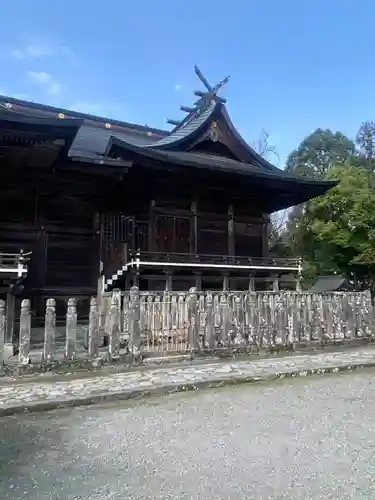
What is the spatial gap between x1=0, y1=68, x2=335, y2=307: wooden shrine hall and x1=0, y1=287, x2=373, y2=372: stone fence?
395 centimetres

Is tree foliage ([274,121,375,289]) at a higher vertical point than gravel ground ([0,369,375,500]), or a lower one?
higher

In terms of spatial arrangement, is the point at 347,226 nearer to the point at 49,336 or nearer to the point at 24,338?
the point at 49,336

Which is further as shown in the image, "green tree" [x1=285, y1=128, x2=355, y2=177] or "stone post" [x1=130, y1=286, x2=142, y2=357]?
"green tree" [x1=285, y1=128, x2=355, y2=177]

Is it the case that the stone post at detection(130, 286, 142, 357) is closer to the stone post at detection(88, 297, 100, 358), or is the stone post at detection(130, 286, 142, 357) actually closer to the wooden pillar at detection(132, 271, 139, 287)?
the stone post at detection(88, 297, 100, 358)

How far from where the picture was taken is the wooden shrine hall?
446 inches

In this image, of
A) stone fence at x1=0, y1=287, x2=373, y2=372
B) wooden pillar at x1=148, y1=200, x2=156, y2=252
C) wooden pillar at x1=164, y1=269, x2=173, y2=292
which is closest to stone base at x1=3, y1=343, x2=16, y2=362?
stone fence at x1=0, y1=287, x2=373, y2=372

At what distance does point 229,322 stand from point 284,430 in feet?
14.3

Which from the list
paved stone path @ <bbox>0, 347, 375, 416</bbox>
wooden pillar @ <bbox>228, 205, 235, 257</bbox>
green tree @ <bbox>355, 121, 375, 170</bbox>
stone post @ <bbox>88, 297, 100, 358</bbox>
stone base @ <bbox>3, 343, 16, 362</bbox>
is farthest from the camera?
green tree @ <bbox>355, 121, 375, 170</bbox>

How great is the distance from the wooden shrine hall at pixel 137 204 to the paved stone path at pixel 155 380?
5754 millimetres

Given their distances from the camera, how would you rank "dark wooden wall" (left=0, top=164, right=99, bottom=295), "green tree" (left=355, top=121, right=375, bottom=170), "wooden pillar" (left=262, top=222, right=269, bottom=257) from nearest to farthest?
1. "dark wooden wall" (left=0, top=164, right=99, bottom=295)
2. "wooden pillar" (left=262, top=222, right=269, bottom=257)
3. "green tree" (left=355, top=121, right=375, bottom=170)

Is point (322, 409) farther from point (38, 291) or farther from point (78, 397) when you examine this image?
point (38, 291)

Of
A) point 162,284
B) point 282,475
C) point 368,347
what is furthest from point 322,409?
point 162,284

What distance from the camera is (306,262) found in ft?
85.6

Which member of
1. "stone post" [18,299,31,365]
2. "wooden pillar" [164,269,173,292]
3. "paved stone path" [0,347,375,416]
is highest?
"wooden pillar" [164,269,173,292]
